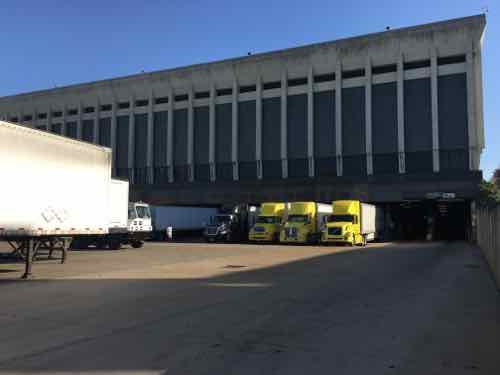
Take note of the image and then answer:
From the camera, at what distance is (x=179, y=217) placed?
43094 millimetres

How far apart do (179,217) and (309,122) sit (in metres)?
19.0

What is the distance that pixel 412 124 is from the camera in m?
48.5

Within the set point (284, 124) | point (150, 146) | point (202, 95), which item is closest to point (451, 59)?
point (284, 124)

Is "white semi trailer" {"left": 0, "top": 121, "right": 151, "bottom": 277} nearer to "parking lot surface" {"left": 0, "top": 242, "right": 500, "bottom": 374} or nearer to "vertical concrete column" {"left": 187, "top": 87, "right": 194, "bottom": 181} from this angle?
"parking lot surface" {"left": 0, "top": 242, "right": 500, "bottom": 374}

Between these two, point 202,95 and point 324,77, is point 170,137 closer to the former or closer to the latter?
point 202,95

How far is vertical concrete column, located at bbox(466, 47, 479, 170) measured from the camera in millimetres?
45375

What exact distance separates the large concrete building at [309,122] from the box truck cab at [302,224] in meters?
13.1

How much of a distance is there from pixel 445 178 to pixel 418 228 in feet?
43.5

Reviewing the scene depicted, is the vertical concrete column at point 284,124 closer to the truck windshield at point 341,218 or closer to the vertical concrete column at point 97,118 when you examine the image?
the truck windshield at point 341,218

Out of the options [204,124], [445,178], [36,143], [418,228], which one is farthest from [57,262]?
[418,228]

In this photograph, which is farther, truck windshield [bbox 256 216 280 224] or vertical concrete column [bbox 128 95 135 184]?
vertical concrete column [bbox 128 95 135 184]

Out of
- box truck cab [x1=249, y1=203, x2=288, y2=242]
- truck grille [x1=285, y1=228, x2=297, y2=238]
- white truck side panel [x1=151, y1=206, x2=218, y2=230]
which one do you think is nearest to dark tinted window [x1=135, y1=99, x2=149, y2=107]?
white truck side panel [x1=151, y1=206, x2=218, y2=230]

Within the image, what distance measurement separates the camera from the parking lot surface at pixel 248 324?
5.78 m

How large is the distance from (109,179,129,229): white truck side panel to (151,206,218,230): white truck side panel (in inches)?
548
